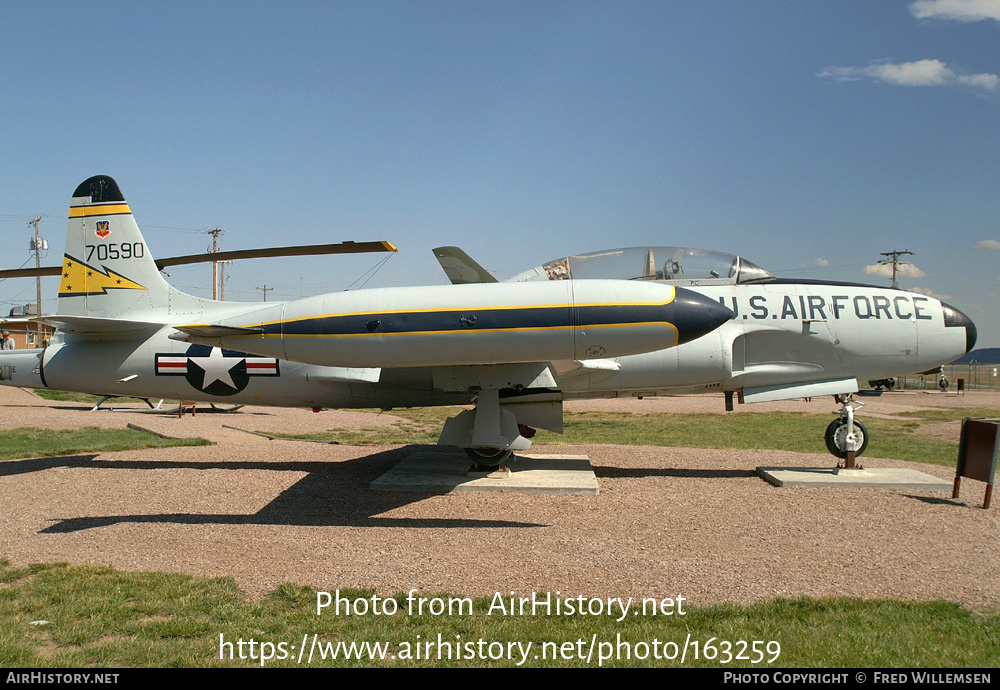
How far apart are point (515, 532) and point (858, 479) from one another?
513 cm

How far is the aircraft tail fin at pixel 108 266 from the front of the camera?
10.8m

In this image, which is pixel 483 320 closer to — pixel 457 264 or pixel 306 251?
pixel 306 251

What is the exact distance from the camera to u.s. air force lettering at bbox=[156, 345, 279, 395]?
10.5 m

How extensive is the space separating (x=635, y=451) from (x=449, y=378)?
465 cm

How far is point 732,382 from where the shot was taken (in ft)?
32.7

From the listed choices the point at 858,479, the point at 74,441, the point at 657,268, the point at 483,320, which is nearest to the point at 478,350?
the point at 483,320

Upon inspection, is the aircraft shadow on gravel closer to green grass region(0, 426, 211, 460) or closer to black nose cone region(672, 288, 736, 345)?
green grass region(0, 426, 211, 460)

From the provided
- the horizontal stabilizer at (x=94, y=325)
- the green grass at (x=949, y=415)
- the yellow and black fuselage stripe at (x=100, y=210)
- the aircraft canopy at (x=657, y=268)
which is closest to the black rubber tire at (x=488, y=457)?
the aircraft canopy at (x=657, y=268)

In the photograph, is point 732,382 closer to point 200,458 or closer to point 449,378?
point 449,378

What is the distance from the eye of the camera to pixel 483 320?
23.4 ft

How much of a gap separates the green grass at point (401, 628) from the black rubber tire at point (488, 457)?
4.50 m

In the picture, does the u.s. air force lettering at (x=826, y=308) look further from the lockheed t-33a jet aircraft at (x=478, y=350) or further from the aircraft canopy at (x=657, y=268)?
the aircraft canopy at (x=657, y=268)
